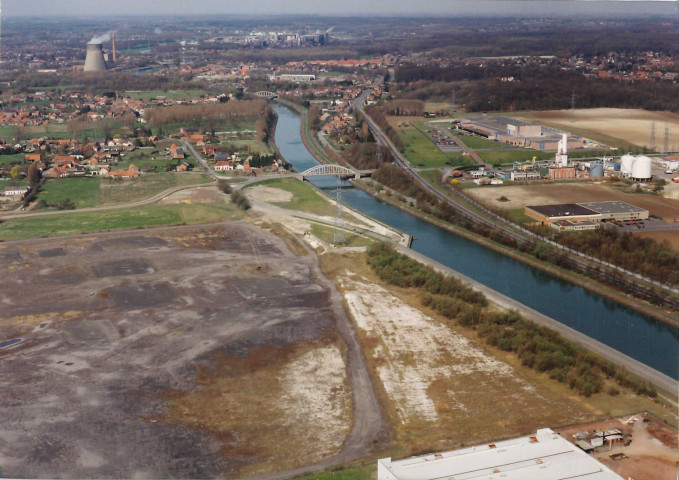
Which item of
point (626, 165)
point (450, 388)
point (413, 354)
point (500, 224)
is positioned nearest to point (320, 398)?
point (450, 388)

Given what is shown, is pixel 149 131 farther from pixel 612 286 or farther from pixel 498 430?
pixel 498 430

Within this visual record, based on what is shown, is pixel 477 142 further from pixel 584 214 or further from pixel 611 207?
pixel 584 214

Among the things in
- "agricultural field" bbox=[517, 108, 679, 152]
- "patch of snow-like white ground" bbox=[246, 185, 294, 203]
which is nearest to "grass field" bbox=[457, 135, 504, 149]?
"agricultural field" bbox=[517, 108, 679, 152]

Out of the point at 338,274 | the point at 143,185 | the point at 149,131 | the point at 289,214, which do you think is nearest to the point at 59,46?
the point at 149,131

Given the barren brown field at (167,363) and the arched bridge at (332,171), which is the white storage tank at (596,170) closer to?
the arched bridge at (332,171)

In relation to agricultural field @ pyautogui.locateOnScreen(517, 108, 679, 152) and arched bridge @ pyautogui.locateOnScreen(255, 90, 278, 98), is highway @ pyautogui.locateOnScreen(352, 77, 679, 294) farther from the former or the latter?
arched bridge @ pyautogui.locateOnScreen(255, 90, 278, 98)

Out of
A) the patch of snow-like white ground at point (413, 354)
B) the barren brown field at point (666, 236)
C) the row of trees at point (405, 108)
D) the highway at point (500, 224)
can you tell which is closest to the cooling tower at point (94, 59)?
the row of trees at point (405, 108)
